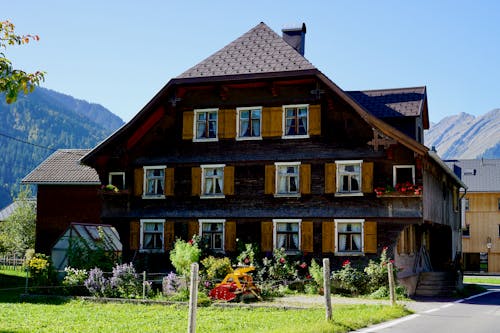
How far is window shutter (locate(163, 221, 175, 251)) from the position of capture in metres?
31.6

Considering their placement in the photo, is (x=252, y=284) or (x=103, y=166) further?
(x=103, y=166)

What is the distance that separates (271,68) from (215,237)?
25.6 feet

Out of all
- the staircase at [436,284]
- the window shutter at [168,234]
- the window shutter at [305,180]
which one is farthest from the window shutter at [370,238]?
the window shutter at [168,234]

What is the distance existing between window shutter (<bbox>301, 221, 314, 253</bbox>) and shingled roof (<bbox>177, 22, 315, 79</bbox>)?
21.4 ft

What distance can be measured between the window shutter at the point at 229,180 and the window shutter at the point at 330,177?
4263mm

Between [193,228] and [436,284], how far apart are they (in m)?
11.1

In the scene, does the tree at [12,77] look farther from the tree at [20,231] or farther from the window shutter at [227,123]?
the tree at [20,231]

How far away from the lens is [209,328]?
52.0ft

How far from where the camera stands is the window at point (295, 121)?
3027 cm

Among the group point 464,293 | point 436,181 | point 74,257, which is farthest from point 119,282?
point 436,181

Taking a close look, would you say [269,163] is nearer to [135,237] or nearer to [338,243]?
[338,243]

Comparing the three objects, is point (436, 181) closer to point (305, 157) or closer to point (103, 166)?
point (305, 157)

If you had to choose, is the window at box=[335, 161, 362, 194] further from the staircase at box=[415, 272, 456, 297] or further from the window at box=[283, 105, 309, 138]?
the staircase at box=[415, 272, 456, 297]

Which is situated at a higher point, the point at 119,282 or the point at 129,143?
the point at 129,143
